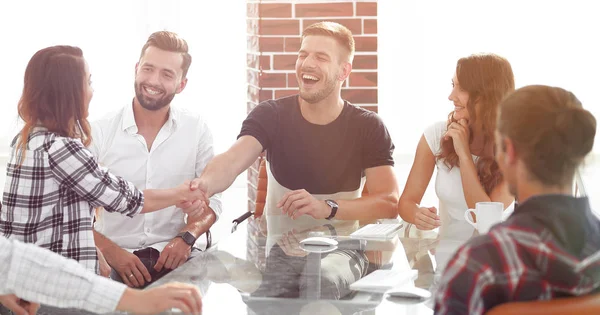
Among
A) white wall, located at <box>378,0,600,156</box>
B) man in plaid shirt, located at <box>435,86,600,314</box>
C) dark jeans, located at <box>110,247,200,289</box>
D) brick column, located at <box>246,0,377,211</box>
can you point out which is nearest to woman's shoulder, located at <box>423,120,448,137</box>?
brick column, located at <box>246,0,377,211</box>

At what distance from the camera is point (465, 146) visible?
10.0ft

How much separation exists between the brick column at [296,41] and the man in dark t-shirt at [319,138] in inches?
13.8

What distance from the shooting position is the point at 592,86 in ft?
17.0

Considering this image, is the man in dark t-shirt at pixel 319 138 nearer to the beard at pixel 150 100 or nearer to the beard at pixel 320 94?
the beard at pixel 320 94

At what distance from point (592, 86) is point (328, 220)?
2.97 meters

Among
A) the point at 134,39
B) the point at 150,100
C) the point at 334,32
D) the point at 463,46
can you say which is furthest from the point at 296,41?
the point at 134,39

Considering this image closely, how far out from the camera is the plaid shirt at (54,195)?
227 centimetres

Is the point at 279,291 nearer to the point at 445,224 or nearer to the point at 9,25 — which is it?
the point at 445,224

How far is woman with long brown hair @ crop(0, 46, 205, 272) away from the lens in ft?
7.45

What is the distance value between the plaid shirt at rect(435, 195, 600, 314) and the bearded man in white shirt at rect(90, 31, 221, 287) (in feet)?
6.23

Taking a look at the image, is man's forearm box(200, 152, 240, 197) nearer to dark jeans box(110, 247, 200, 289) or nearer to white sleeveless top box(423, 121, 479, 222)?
dark jeans box(110, 247, 200, 289)

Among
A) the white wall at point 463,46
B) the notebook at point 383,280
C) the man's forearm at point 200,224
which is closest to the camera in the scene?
the notebook at point 383,280

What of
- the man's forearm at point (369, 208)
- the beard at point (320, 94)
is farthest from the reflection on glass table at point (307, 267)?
the beard at point (320, 94)

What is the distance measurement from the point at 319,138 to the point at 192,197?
722mm
